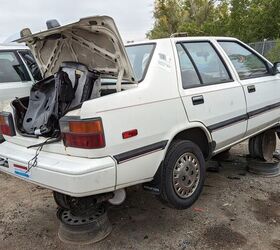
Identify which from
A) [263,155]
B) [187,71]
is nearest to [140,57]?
[187,71]

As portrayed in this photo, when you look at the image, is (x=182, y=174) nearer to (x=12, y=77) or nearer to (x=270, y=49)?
(x=12, y=77)

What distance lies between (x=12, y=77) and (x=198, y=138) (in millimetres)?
3403

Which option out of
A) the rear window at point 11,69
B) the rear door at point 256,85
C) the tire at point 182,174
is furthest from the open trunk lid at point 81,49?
the rear window at point 11,69

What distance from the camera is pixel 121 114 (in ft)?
9.40

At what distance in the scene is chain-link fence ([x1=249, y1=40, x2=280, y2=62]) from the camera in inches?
567

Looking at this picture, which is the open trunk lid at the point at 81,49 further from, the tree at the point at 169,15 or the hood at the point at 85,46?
the tree at the point at 169,15

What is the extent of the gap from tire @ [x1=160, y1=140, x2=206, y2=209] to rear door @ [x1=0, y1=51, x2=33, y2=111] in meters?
3.27

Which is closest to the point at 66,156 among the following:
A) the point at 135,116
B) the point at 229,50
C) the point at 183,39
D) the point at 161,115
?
the point at 135,116

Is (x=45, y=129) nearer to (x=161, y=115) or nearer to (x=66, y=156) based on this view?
(x=66, y=156)

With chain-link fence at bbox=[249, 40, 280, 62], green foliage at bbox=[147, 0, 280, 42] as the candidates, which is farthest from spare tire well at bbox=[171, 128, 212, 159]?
green foliage at bbox=[147, 0, 280, 42]

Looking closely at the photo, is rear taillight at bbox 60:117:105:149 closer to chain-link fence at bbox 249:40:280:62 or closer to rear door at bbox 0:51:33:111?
rear door at bbox 0:51:33:111

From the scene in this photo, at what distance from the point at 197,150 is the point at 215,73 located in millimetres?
929

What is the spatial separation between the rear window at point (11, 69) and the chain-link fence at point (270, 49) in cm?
1091

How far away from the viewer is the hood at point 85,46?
2.94 m
